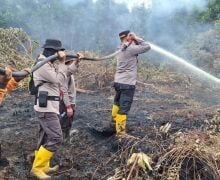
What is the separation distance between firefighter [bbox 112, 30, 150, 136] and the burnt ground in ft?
1.46

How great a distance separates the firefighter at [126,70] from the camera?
24.5 ft

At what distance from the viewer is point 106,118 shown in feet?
29.7

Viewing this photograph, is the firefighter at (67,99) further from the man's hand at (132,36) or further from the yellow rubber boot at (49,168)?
the man's hand at (132,36)

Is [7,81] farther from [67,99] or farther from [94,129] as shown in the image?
[94,129]

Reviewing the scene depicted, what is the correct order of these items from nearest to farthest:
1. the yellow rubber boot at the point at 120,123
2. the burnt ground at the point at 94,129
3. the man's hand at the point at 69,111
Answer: the burnt ground at the point at 94,129 < the man's hand at the point at 69,111 < the yellow rubber boot at the point at 120,123

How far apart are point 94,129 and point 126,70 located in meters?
1.29

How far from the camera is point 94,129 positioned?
7.84 m

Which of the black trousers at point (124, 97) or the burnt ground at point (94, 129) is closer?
the burnt ground at point (94, 129)

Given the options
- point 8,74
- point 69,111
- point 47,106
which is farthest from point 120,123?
point 8,74

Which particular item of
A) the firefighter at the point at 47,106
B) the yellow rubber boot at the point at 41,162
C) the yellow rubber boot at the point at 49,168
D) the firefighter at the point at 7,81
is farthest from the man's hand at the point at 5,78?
the yellow rubber boot at the point at 49,168

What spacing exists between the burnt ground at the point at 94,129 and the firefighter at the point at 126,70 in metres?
0.45

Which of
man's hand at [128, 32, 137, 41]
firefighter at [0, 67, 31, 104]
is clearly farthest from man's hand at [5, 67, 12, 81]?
man's hand at [128, 32, 137, 41]

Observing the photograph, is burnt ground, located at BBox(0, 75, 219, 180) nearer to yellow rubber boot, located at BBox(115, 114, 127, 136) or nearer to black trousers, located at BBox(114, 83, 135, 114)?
yellow rubber boot, located at BBox(115, 114, 127, 136)

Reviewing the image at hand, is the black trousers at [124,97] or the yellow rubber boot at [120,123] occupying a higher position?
the black trousers at [124,97]
